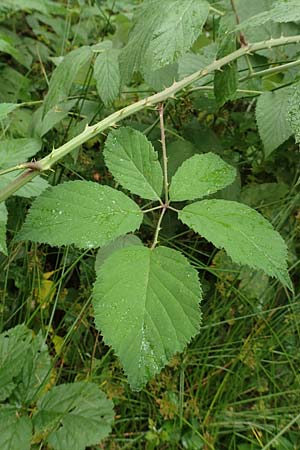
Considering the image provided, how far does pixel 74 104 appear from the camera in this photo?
4.79 feet

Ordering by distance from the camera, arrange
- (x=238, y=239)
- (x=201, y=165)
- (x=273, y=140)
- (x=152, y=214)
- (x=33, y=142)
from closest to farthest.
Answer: (x=238, y=239), (x=201, y=165), (x=33, y=142), (x=273, y=140), (x=152, y=214)

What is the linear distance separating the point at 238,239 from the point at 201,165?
0.19 meters

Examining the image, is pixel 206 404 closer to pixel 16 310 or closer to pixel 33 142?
pixel 16 310

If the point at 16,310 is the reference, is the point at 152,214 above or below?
above

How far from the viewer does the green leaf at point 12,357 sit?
1092 mm

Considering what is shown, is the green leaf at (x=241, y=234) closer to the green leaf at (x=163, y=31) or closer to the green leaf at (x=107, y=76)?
the green leaf at (x=163, y=31)

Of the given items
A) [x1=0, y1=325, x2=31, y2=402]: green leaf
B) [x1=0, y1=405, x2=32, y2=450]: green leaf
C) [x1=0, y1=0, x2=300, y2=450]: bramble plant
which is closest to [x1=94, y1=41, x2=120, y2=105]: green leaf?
[x1=0, y1=0, x2=300, y2=450]: bramble plant

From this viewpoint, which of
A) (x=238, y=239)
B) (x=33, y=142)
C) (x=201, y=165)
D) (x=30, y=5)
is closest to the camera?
(x=238, y=239)

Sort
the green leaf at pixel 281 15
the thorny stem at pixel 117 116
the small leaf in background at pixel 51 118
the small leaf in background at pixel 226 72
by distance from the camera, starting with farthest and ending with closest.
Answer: the small leaf in background at pixel 51 118 < the small leaf in background at pixel 226 72 < the green leaf at pixel 281 15 < the thorny stem at pixel 117 116

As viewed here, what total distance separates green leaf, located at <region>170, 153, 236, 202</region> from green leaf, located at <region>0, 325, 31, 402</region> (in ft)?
1.62

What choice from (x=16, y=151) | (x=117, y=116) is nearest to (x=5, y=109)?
(x=16, y=151)

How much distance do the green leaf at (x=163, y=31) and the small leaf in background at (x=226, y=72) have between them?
59 mm

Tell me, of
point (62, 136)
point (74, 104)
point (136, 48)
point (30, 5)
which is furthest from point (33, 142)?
point (30, 5)

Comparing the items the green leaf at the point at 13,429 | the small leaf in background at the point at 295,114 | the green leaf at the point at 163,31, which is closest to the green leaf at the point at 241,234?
the small leaf in background at the point at 295,114
